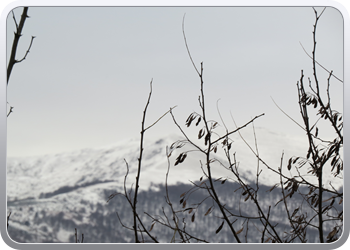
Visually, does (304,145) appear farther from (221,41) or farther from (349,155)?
(221,41)

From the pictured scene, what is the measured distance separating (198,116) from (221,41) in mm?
551

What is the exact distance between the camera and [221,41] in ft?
5.47

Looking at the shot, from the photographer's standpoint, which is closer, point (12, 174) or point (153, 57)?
point (12, 174)

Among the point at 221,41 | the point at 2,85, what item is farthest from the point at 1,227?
the point at 221,41

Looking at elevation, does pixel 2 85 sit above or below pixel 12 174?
above

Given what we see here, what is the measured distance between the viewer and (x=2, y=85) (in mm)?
1459

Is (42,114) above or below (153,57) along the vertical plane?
below

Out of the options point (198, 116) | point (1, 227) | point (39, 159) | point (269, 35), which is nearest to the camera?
point (198, 116)

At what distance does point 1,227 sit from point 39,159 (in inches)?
22.1

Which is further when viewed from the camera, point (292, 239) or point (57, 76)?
point (57, 76)


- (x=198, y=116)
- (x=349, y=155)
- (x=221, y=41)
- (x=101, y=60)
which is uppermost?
(x=221, y=41)

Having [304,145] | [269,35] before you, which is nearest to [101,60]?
[269,35]

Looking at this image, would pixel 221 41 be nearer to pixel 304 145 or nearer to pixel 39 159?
pixel 304 145

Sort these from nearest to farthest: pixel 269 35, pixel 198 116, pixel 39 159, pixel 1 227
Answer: pixel 198 116
pixel 1 227
pixel 269 35
pixel 39 159
